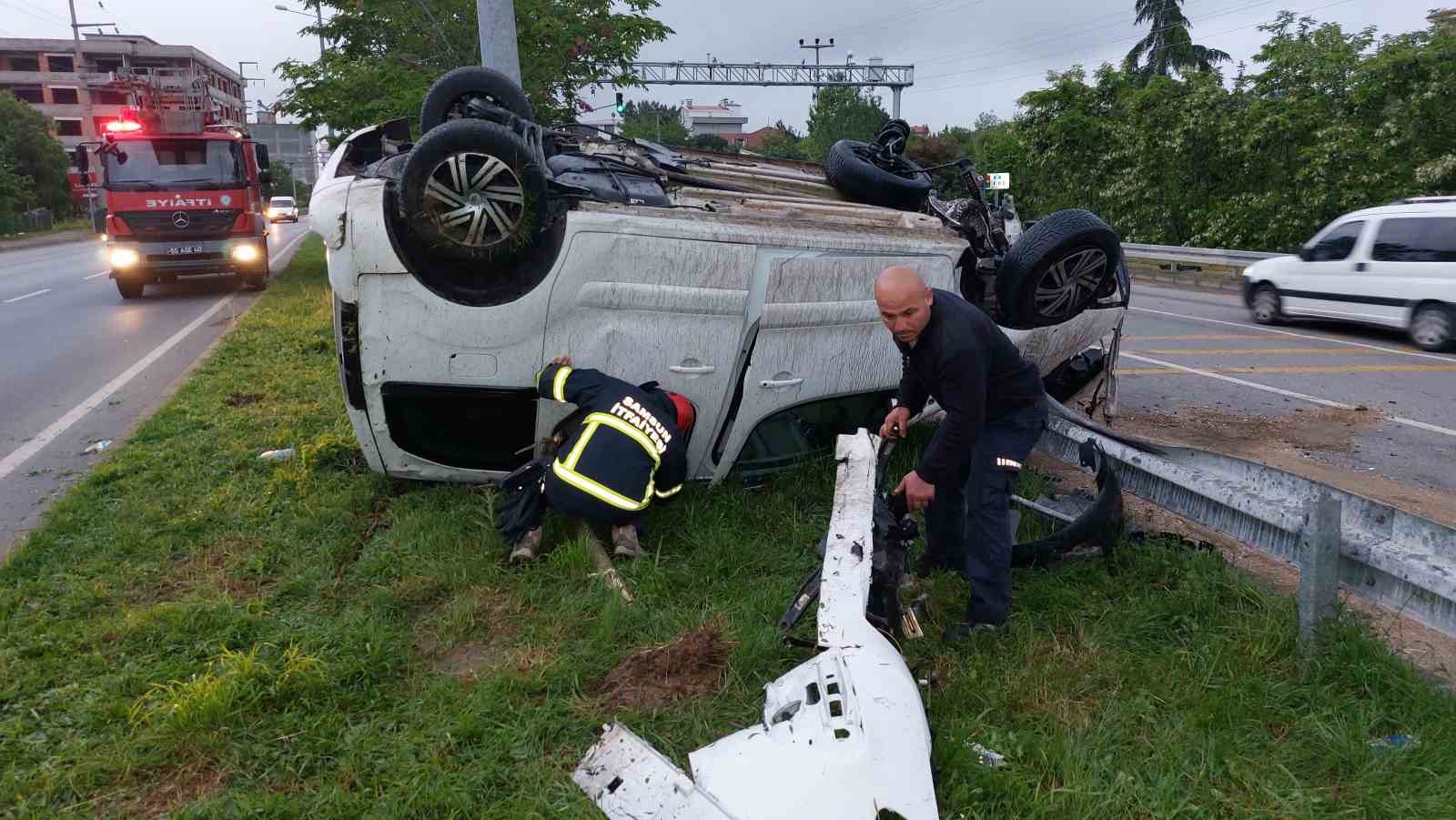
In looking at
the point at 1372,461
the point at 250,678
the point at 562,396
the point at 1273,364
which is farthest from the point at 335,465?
the point at 1273,364

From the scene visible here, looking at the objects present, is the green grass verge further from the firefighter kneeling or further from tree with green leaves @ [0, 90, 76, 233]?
tree with green leaves @ [0, 90, 76, 233]

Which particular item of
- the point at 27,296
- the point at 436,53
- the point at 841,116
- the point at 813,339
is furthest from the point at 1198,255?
the point at 841,116

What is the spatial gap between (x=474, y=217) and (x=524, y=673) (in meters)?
1.70

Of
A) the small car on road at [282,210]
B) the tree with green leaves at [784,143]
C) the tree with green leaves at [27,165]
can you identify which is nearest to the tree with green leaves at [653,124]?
the tree with green leaves at [784,143]

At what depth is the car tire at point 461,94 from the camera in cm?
550

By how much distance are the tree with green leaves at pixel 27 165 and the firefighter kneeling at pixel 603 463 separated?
122ft

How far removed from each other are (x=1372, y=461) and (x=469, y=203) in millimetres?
5335

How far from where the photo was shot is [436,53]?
1050 cm

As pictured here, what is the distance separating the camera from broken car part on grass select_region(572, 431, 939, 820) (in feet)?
7.04

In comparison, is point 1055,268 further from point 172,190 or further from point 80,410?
point 172,190

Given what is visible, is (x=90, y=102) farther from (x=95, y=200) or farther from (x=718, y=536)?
(x=718, y=536)

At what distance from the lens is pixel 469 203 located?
11.6 feet

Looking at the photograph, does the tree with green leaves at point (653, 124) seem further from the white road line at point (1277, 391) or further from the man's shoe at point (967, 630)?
the man's shoe at point (967, 630)

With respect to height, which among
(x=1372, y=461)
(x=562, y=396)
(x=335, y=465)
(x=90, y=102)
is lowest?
(x=1372, y=461)
